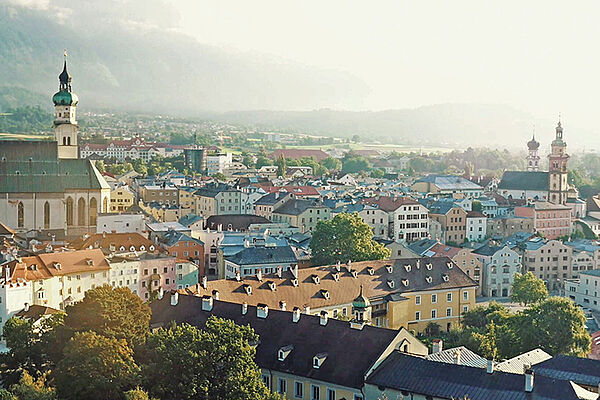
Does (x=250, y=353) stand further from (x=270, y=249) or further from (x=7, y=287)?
(x=270, y=249)

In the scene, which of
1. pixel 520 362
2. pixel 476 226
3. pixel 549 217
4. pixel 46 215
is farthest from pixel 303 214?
pixel 520 362

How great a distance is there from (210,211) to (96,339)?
59262mm

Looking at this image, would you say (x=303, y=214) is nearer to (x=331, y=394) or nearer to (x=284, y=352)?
(x=284, y=352)

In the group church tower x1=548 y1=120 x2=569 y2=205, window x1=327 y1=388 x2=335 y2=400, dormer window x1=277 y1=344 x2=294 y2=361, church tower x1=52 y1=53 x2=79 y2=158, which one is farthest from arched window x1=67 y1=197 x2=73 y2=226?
church tower x1=548 y1=120 x2=569 y2=205

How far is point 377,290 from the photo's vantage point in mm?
49062

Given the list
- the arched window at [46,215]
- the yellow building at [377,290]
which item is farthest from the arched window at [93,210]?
the yellow building at [377,290]

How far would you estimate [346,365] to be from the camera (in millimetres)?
32375

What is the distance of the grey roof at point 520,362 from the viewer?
113 ft

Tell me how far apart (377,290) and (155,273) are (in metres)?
16.1

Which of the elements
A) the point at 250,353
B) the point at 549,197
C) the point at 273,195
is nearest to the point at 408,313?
the point at 250,353

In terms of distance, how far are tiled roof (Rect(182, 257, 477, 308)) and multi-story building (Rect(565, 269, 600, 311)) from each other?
15.9m

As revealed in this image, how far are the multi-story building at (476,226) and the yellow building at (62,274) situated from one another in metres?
44.6

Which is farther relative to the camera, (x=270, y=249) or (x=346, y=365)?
(x=270, y=249)

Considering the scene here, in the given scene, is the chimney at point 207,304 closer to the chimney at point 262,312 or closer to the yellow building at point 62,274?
the chimney at point 262,312
